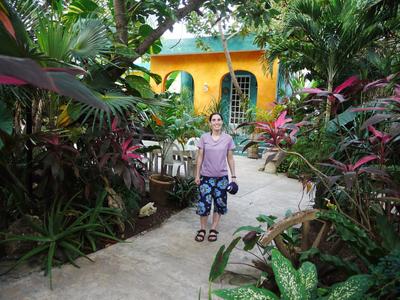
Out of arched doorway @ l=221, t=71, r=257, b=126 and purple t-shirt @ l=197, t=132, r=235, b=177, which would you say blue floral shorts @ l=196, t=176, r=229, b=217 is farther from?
arched doorway @ l=221, t=71, r=257, b=126

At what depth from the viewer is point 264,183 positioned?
6.92m

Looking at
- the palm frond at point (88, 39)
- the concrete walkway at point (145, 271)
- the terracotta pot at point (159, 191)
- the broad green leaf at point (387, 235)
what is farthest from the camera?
→ the terracotta pot at point (159, 191)

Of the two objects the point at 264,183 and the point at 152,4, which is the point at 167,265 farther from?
the point at 264,183

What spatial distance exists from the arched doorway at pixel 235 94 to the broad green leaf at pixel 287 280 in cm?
1056

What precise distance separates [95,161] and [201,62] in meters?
9.35

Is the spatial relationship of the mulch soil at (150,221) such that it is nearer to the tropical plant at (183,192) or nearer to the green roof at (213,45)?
the tropical plant at (183,192)

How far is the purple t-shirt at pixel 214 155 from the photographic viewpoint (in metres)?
3.58

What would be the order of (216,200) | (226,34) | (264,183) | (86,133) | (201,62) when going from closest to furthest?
(86,133), (216,200), (264,183), (226,34), (201,62)

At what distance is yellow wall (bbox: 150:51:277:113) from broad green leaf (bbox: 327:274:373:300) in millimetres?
9400

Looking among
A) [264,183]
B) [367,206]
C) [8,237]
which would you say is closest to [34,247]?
[8,237]


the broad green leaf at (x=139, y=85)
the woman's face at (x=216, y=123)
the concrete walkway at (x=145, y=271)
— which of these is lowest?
the concrete walkway at (x=145, y=271)

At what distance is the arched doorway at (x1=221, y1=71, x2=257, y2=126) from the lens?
1231 cm

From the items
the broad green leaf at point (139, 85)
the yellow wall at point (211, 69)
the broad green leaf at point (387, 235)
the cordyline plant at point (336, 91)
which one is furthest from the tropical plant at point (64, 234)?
the yellow wall at point (211, 69)

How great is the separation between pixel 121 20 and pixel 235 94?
29.1ft
